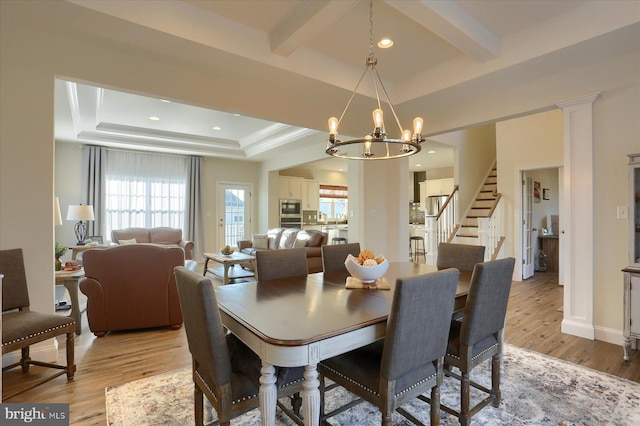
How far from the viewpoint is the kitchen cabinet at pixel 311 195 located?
934cm

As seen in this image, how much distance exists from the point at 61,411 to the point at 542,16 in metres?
4.59

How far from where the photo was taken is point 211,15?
2.65m

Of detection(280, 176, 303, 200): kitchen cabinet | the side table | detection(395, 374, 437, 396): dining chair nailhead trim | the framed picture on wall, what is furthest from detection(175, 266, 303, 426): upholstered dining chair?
detection(280, 176, 303, 200): kitchen cabinet

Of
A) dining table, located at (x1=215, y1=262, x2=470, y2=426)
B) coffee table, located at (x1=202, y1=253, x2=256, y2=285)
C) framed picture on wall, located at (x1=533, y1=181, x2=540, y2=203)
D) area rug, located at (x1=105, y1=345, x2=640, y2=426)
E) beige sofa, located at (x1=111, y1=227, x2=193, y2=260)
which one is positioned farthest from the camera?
beige sofa, located at (x1=111, y1=227, x2=193, y2=260)

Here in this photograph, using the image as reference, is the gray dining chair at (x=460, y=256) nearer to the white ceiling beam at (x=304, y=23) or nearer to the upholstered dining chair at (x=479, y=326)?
the upholstered dining chair at (x=479, y=326)

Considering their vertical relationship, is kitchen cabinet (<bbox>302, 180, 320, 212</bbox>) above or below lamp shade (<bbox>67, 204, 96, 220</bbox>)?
above

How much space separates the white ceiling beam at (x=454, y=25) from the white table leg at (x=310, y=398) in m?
2.39

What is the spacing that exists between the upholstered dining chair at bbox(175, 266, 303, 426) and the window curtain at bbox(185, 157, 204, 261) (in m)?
6.50

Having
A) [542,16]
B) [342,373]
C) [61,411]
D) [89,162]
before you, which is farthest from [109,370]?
[89,162]

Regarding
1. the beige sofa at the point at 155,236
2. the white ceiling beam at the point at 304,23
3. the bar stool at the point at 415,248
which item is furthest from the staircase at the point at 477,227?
the beige sofa at the point at 155,236

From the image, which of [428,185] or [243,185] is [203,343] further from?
[428,185]

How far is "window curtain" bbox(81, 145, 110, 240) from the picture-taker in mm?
6473

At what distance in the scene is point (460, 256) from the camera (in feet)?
9.21

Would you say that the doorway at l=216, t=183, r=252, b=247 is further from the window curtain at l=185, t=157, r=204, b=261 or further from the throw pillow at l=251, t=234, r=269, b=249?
the throw pillow at l=251, t=234, r=269, b=249
